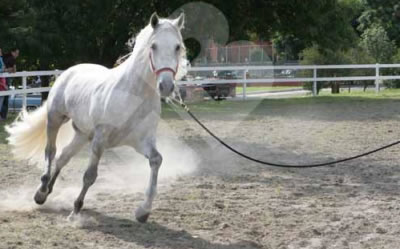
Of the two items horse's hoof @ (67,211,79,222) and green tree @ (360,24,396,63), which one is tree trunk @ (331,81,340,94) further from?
horse's hoof @ (67,211,79,222)

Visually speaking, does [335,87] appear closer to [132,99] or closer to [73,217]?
[132,99]

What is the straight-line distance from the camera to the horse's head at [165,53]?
17.1ft

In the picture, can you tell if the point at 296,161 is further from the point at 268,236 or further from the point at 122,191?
the point at 268,236

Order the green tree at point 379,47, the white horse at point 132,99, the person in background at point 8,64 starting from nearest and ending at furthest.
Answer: the white horse at point 132,99 → the person in background at point 8,64 → the green tree at point 379,47

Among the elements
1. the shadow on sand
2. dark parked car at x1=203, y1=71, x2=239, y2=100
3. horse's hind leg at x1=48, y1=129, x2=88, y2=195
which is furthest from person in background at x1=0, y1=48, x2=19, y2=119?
the shadow on sand

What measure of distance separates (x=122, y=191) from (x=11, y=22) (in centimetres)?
1019

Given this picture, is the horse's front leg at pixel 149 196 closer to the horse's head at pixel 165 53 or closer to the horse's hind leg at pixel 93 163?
the horse's hind leg at pixel 93 163

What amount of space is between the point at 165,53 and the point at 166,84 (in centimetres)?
33

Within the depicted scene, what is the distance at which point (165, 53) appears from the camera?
5.38 meters

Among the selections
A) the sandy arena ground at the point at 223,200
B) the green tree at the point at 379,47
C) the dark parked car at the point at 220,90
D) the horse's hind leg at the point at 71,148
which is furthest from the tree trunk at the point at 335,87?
the horse's hind leg at the point at 71,148

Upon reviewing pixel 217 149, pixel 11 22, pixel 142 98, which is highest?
pixel 11 22

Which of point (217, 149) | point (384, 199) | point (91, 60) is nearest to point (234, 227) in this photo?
point (384, 199)

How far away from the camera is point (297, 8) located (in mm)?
22969

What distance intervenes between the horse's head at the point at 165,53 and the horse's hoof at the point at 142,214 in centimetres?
106
